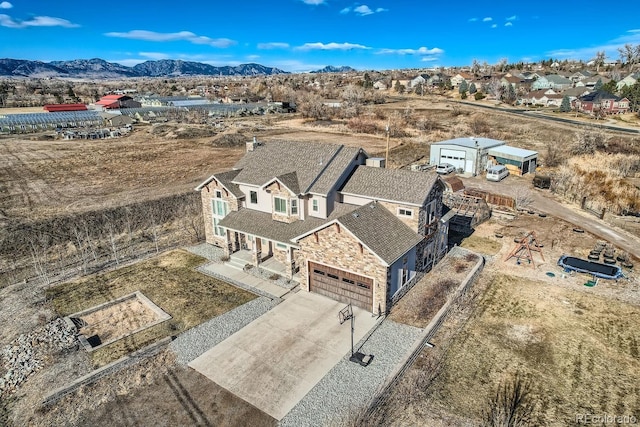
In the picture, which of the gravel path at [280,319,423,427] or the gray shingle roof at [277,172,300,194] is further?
the gray shingle roof at [277,172,300,194]

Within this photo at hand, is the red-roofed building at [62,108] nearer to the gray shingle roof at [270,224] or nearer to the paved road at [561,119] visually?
the paved road at [561,119]

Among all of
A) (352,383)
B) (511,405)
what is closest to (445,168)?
(511,405)

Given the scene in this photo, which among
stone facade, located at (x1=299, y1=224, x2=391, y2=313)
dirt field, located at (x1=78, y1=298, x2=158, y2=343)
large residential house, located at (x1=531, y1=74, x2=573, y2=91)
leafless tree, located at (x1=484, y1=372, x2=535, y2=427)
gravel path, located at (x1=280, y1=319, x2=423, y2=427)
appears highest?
large residential house, located at (x1=531, y1=74, x2=573, y2=91)

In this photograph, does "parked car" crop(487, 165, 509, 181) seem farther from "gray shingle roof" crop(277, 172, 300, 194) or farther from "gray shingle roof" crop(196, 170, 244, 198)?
"gray shingle roof" crop(196, 170, 244, 198)

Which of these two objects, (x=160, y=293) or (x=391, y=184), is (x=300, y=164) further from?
(x=160, y=293)

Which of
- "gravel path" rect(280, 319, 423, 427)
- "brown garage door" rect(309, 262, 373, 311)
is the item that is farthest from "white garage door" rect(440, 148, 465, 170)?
"gravel path" rect(280, 319, 423, 427)

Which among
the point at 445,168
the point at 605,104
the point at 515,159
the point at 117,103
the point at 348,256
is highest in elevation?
the point at 117,103
